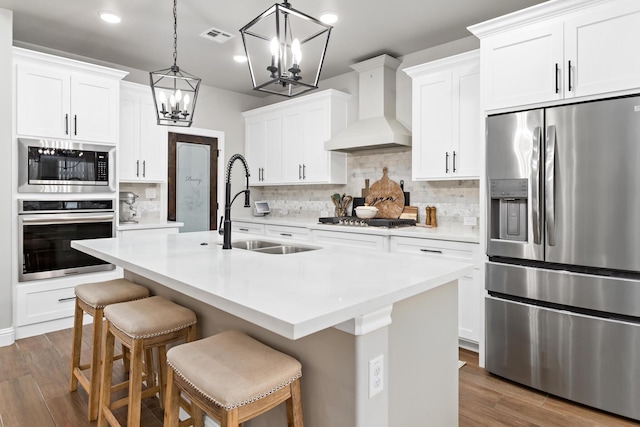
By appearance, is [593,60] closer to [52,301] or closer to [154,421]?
[154,421]

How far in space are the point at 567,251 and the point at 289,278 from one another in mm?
1918

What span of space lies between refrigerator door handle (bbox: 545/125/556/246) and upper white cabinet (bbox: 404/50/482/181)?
0.75 meters

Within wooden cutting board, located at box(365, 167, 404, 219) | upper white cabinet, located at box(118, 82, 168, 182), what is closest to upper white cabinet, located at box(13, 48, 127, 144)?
upper white cabinet, located at box(118, 82, 168, 182)

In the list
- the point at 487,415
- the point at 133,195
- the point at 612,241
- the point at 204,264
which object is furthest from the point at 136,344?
the point at 133,195

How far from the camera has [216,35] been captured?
3.73 meters

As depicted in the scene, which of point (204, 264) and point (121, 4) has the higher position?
point (121, 4)

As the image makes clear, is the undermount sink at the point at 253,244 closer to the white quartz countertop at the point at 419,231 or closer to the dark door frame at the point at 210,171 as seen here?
the white quartz countertop at the point at 419,231

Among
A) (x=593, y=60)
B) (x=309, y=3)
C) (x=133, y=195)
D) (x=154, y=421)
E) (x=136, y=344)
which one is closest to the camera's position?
(x=136, y=344)

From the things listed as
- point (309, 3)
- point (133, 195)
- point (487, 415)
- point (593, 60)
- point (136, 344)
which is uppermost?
point (309, 3)

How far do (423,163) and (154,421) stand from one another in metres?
3.00

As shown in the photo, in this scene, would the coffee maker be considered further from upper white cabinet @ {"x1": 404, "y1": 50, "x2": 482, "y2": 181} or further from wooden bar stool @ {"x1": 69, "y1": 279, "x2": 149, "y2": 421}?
upper white cabinet @ {"x1": 404, "y1": 50, "x2": 482, "y2": 181}

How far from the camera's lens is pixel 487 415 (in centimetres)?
230

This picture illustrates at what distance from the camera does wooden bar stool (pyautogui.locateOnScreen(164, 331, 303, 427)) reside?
4.03ft

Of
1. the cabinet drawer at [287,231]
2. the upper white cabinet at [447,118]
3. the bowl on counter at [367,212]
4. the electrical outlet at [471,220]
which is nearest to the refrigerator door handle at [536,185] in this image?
the upper white cabinet at [447,118]
